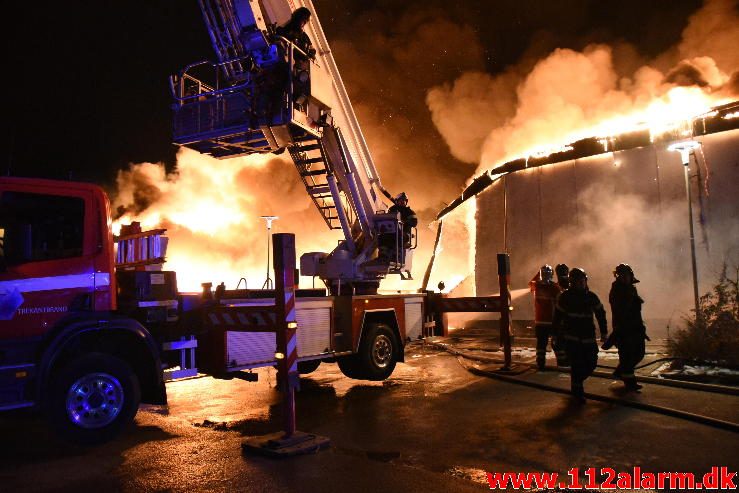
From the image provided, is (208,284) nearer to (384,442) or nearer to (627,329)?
(384,442)

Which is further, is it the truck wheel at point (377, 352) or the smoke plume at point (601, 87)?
the smoke plume at point (601, 87)

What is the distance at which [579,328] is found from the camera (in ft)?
23.4

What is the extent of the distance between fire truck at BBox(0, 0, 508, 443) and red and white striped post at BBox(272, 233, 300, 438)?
0.60 metres

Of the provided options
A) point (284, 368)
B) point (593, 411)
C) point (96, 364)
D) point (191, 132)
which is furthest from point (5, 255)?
point (593, 411)

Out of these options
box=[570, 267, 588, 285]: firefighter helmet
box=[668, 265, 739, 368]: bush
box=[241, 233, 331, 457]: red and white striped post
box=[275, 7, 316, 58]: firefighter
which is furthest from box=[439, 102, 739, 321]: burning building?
box=[241, 233, 331, 457]: red and white striped post

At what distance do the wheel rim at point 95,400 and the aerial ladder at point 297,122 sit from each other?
13.6 feet

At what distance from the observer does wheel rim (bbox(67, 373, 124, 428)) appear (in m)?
5.28

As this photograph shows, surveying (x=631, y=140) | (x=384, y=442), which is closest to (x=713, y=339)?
(x=384, y=442)

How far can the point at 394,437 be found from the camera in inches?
214

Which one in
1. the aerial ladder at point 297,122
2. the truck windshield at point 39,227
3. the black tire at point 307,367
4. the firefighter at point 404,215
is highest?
the aerial ladder at point 297,122

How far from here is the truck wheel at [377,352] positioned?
862 cm

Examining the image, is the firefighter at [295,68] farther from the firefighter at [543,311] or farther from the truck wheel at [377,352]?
the firefighter at [543,311]
